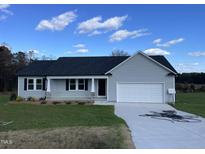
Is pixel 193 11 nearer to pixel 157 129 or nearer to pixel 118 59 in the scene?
pixel 118 59

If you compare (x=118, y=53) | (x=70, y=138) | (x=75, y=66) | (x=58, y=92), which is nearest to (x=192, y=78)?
(x=118, y=53)

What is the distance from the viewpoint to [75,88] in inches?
1228

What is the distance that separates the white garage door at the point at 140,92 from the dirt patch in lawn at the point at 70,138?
1626 cm

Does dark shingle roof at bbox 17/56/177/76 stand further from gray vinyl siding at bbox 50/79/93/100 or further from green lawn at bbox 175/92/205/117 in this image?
green lawn at bbox 175/92/205/117

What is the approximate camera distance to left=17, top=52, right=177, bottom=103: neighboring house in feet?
94.7

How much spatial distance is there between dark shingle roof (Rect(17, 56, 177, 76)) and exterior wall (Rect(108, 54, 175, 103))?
4.10ft

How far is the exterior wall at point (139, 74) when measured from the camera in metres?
28.8

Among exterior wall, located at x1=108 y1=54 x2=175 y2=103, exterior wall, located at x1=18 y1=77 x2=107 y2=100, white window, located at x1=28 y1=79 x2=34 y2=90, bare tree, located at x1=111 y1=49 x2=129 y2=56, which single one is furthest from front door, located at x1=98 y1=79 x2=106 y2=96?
bare tree, located at x1=111 y1=49 x2=129 y2=56

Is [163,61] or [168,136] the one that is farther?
[163,61]

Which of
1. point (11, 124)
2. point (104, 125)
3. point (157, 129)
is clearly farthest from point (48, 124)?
point (157, 129)

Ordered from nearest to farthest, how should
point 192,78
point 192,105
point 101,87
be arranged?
point 192,105
point 101,87
point 192,78

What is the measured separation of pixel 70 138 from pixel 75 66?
22525mm

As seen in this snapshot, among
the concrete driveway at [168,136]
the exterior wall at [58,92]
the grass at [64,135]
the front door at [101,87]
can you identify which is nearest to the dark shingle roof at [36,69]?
the exterior wall at [58,92]

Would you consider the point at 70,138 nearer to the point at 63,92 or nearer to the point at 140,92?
the point at 140,92
